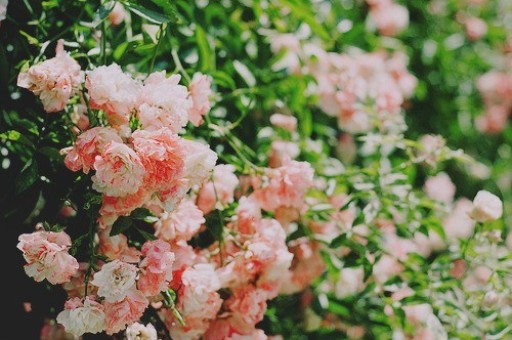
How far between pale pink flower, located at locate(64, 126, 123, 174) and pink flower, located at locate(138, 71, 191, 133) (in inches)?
2.3

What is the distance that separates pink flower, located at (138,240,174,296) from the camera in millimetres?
1104

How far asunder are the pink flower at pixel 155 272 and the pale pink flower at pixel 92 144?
6.9 inches

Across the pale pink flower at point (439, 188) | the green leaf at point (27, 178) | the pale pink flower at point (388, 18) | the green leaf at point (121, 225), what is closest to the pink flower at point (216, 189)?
the green leaf at point (121, 225)

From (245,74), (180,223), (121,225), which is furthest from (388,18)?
(121,225)

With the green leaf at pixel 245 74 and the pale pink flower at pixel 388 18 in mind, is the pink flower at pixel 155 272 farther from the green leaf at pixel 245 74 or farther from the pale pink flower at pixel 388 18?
the pale pink flower at pixel 388 18

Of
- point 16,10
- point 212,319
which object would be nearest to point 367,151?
point 212,319

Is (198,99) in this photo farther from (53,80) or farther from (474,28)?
(474,28)

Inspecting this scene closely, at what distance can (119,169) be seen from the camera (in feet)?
3.50

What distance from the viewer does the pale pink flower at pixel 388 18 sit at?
226 centimetres

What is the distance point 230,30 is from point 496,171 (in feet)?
3.89

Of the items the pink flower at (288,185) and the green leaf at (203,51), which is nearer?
the pink flower at (288,185)

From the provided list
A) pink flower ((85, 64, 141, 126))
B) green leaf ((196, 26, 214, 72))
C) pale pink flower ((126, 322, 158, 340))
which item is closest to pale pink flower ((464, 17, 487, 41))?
green leaf ((196, 26, 214, 72))

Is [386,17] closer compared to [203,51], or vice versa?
[203,51]

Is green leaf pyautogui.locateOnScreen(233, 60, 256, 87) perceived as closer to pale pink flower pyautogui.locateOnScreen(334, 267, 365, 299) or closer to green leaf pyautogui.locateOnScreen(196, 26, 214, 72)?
green leaf pyautogui.locateOnScreen(196, 26, 214, 72)
